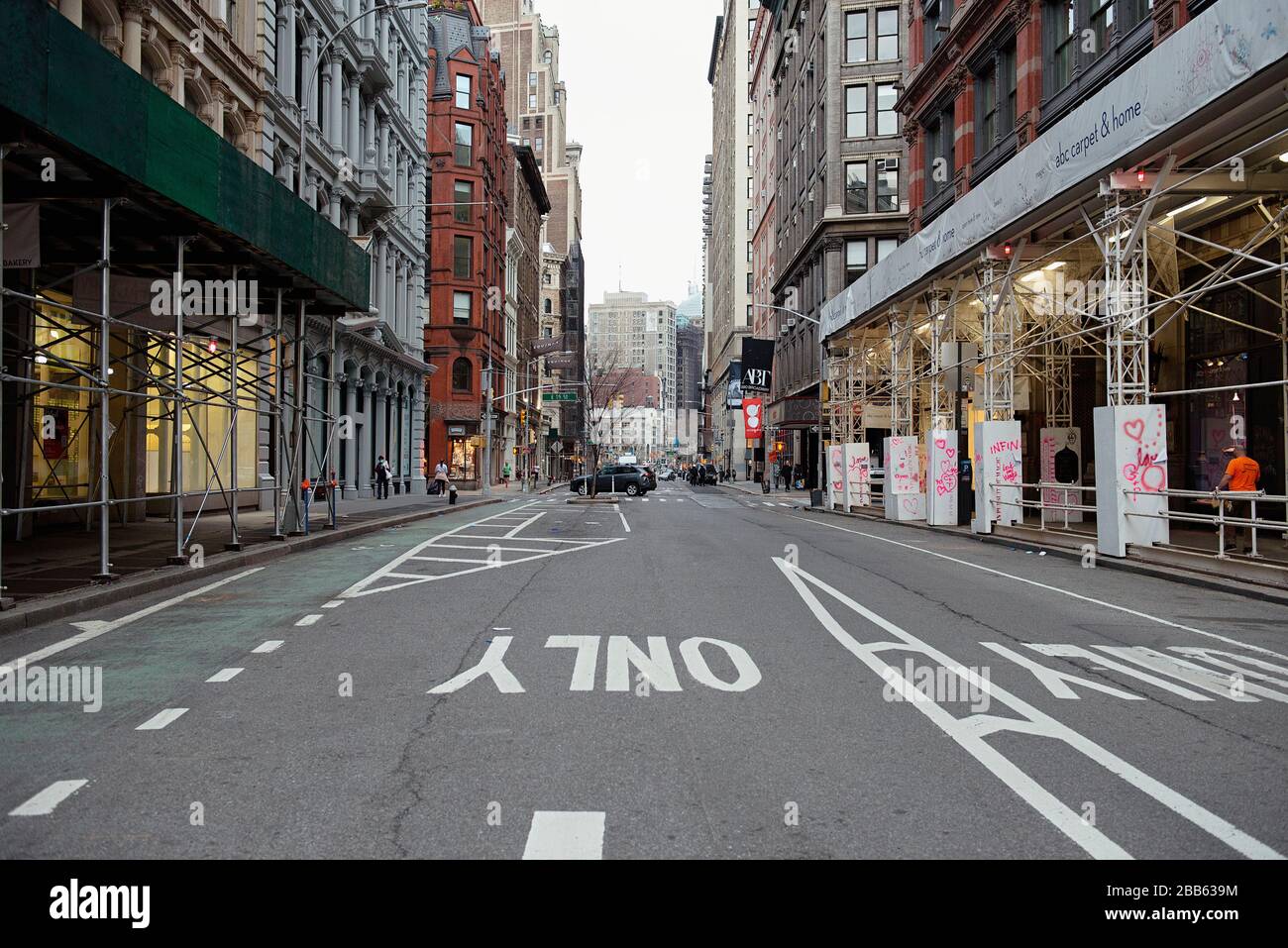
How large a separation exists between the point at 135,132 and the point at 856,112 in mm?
50267

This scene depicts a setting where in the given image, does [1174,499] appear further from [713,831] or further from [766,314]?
[766,314]

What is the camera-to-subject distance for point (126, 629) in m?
8.97

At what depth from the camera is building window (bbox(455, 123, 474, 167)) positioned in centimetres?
6050

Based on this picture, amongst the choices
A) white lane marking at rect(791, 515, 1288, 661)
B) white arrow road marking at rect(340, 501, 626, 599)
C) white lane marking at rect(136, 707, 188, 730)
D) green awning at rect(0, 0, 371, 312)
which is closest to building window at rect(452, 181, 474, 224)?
white arrow road marking at rect(340, 501, 626, 599)

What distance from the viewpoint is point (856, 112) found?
2128 inches

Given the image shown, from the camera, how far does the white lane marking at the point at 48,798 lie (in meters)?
4.20

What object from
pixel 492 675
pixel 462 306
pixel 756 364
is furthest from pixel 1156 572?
pixel 756 364

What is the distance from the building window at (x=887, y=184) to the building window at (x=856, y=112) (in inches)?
87.0

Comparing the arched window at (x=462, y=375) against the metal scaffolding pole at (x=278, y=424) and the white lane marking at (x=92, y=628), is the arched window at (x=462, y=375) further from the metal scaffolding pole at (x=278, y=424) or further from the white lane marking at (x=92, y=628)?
the white lane marking at (x=92, y=628)

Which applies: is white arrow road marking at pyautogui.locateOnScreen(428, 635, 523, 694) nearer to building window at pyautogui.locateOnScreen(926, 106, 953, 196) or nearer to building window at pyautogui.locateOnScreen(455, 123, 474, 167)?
building window at pyautogui.locateOnScreen(926, 106, 953, 196)

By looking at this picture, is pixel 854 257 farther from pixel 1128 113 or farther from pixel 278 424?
pixel 278 424

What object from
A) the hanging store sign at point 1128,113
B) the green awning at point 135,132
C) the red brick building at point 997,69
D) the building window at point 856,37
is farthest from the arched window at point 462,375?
the green awning at point 135,132

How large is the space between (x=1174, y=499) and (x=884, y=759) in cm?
2070
